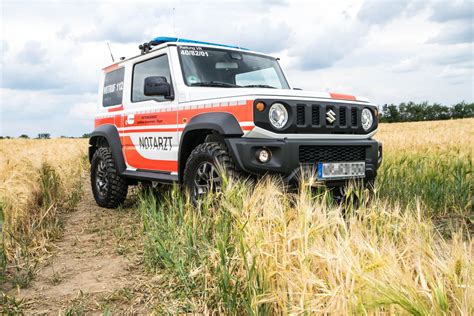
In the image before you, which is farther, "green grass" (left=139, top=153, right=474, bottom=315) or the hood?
the hood

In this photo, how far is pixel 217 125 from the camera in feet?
14.3

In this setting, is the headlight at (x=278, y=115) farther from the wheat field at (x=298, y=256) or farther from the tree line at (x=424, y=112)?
the tree line at (x=424, y=112)

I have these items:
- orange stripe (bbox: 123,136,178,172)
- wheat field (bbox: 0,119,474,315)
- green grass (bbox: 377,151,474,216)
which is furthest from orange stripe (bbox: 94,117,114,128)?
green grass (bbox: 377,151,474,216)

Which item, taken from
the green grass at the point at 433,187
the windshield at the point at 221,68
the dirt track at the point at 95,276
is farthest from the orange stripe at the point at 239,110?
the green grass at the point at 433,187

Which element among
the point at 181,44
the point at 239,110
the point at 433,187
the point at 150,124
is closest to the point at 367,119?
the point at 433,187

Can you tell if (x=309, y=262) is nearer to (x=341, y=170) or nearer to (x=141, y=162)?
(x=341, y=170)

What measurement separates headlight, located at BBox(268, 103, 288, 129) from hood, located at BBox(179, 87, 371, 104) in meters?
0.09

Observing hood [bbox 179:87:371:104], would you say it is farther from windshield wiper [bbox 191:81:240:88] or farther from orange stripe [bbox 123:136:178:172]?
orange stripe [bbox 123:136:178:172]

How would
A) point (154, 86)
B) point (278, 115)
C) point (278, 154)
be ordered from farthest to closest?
point (154, 86)
point (278, 115)
point (278, 154)

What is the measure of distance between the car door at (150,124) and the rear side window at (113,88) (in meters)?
0.35

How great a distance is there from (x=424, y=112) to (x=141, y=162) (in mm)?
79403

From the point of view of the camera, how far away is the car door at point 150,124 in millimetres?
5363

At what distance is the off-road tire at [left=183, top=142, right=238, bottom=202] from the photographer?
4.25m

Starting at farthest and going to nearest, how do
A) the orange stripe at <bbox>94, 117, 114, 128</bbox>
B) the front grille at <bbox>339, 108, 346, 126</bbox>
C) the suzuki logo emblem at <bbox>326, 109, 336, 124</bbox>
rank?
the orange stripe at <bbox>94, 117, 114, 128</bbox>
the front grille at <bbox>339, 108, 346, 126</bbox>
the suzuki logo emblem at <bbox>326, 109, 336, 124</bbox>
